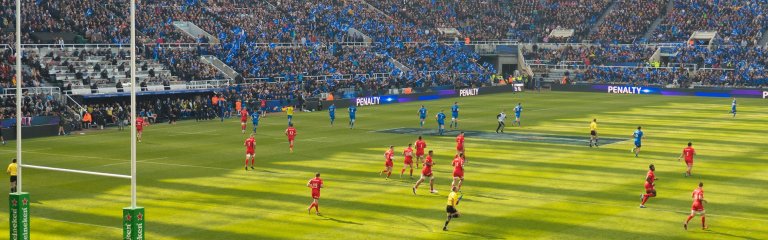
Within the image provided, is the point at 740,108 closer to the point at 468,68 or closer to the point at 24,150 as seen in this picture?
the point at 468,68

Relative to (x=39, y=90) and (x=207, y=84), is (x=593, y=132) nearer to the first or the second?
(x=207, y=84)

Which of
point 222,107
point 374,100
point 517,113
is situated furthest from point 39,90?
point 517,113

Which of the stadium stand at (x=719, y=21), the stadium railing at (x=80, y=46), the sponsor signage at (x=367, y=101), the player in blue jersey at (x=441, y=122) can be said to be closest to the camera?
the player in blue jersey at (x=441, y=122)

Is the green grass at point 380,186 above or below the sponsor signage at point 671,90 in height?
below

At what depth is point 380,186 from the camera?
Result: 36.9m

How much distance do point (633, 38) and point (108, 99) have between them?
65656 millimetres

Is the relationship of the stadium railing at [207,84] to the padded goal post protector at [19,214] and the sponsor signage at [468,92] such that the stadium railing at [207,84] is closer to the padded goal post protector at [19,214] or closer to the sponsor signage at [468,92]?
the sponsor signage at [468,92]

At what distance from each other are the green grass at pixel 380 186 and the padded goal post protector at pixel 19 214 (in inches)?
234

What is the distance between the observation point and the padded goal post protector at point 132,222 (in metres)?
18.9

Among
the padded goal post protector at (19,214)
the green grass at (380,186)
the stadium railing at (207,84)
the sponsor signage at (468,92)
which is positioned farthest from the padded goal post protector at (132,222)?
the sponsor signage at (468,92)

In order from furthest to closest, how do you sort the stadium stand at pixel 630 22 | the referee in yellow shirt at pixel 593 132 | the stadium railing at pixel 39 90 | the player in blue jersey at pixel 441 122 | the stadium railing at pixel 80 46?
the stadium stand at pixel 630 22, the stadium railing at pixel 80 46, the stadium railing at pixel 39 90, the player in blue jersey at pixel 441 122, the referee in yellow shirt at pixel 593 132

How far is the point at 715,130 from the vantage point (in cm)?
5950

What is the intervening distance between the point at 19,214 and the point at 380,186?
17.3 metres

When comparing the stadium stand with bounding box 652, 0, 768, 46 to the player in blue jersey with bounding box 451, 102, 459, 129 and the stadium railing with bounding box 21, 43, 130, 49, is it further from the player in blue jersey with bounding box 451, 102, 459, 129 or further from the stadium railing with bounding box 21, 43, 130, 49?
the stadium railing with bounding box 21, 43, 130, 49
